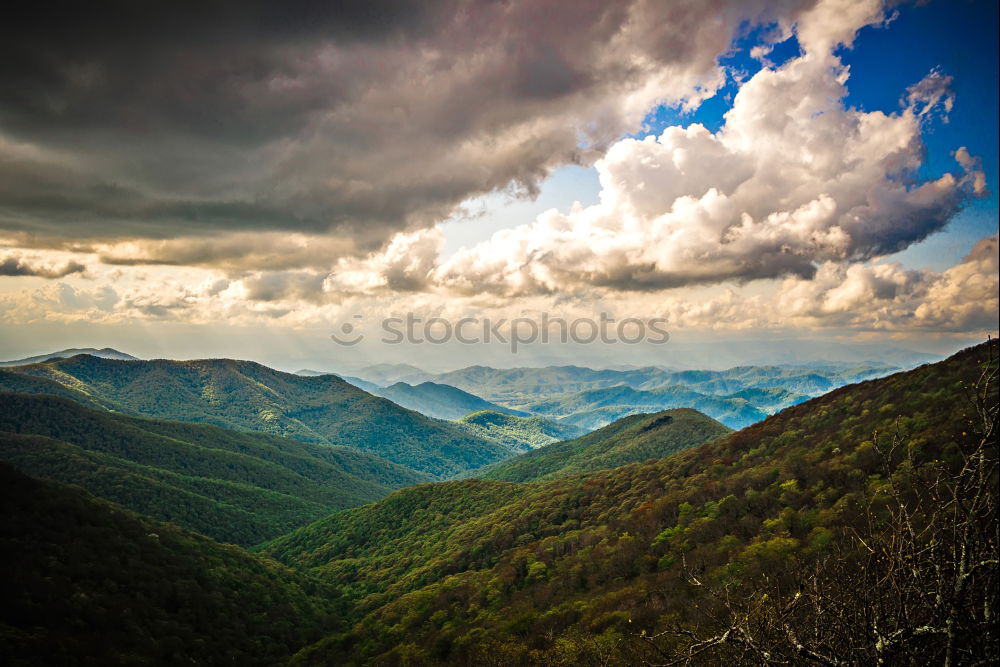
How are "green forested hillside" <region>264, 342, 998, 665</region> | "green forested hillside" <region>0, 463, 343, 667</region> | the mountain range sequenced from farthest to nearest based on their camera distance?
"green forested hillside" <region>0, 463, 343, 667</region> → the mountain range → "green forested hillside" <region>264, 342, 998, 665</region>

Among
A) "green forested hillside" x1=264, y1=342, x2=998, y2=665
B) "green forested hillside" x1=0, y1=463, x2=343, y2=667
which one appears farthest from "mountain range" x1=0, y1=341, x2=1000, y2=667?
"green forested hillside" x1=0, y1=463, x2=343, y2=667

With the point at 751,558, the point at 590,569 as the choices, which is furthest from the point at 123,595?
the point at 751,558

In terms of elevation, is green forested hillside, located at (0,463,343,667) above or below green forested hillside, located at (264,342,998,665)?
below

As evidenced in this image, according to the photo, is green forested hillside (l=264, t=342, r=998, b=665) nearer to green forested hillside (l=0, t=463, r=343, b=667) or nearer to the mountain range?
the mountain range

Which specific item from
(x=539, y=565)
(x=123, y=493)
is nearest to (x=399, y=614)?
(x=539, y=565)

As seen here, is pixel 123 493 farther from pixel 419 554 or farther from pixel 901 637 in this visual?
pixel 901 637

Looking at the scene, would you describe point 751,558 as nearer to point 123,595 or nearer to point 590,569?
point 590,569

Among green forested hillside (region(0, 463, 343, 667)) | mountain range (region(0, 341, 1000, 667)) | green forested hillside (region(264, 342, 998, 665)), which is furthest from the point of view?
green forested hillside (region(0, 463, 343, 667))

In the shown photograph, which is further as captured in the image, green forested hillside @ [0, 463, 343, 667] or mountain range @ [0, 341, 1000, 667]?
green forested hillside @ [0, 463, 343, 667]
